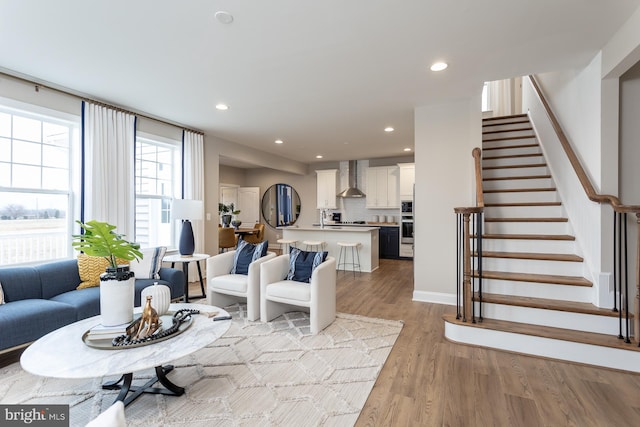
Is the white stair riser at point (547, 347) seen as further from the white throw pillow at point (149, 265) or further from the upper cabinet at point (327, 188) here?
the upper cabinet at point (327, 188)

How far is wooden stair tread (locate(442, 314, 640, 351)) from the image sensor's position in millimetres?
2436

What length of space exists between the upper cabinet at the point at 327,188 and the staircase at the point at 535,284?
186 inches

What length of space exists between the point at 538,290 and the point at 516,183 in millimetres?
1816

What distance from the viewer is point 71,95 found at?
367 centimetres

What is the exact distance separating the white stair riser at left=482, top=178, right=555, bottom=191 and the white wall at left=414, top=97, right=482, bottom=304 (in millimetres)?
607

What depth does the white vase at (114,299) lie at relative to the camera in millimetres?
2100

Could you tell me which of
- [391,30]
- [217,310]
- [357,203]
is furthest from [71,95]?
[357,203]

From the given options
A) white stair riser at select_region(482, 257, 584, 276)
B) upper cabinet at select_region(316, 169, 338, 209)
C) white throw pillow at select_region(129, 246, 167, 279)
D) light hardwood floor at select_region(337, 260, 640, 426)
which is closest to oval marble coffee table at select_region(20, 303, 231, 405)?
light hardwood floor at select_region(337, 260, 640, 426)

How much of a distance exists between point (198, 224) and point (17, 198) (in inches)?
91.6

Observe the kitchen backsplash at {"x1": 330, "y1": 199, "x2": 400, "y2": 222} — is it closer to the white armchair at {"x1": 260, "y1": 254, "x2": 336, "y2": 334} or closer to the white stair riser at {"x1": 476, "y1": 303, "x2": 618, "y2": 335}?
the white armchair at {"x1": 260, "y1": 254, "x2": 336, "y2": 334}

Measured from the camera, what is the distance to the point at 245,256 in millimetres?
3955

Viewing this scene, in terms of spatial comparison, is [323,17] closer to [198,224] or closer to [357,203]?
[198,224]

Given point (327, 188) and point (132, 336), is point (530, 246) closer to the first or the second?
point (132, 336)

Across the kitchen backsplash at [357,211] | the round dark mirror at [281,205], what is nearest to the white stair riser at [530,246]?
the kitchen backsplash at [357,211]
